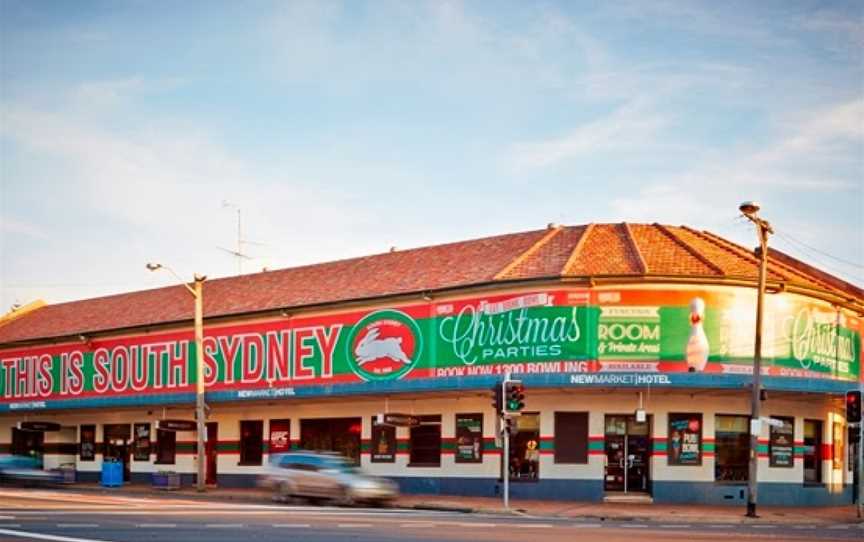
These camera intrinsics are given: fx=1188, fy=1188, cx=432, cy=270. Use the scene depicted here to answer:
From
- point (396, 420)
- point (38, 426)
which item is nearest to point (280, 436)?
point (396, 420)

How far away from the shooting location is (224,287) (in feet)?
184

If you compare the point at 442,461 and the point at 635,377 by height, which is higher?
the point at 635,377

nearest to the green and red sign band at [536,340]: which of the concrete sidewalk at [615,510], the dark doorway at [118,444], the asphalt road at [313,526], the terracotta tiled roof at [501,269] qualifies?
the terracotta tiled roof at [501,269]

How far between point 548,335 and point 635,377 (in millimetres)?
3215

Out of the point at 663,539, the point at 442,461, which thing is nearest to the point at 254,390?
the point at 442,461

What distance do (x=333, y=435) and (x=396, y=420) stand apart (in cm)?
543

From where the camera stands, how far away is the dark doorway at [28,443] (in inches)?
2399

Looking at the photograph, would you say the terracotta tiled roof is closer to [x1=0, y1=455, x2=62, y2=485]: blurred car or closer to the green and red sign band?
the green and red sign band

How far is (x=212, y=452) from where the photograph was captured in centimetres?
5169

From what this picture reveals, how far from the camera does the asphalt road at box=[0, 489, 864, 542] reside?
22.4 meters

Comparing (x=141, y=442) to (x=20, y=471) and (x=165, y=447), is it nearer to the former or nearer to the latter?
(x=165, y=447)

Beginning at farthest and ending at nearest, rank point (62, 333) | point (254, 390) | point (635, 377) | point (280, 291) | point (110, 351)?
point (62, 333)
point (110, 351)
point (280, 291)
point (254, 390)
point (635, 377)

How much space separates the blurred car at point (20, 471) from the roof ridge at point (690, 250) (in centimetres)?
2646

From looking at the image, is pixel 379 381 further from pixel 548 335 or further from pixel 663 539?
pixel 663 539
